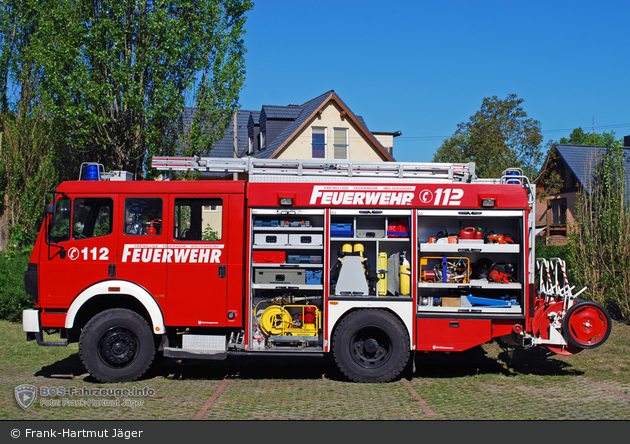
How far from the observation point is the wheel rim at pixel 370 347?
828 centimetres

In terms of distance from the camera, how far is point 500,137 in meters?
35.8

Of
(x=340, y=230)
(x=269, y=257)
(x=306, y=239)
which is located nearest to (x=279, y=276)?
(x=269, y=257)

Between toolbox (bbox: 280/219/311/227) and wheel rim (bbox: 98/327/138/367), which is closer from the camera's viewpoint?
wheel rim (bbox: 98/327/138/367)

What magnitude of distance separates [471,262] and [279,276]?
10.1 ft

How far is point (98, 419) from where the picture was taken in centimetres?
650

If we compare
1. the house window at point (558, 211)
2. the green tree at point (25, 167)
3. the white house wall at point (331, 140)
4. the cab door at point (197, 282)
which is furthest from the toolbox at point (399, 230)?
the house window at point (558, 211)

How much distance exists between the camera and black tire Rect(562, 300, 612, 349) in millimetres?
8211

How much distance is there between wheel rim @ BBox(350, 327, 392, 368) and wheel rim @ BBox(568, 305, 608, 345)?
2.80 meters

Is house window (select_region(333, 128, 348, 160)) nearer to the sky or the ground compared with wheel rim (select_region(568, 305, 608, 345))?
nearer to the sky

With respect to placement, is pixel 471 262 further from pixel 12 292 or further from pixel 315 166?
pixel 12 292

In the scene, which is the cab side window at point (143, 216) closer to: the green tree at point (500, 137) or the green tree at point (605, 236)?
the green tree at point (605, 236)

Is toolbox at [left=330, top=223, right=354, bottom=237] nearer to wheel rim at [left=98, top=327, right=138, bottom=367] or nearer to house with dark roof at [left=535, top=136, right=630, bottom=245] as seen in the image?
wheel rim at [left=98, top=327, right=138, bottom=367]

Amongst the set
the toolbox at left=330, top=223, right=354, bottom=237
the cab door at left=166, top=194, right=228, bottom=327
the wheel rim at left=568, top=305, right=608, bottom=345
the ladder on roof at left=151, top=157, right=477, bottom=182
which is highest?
the ladder on roof at left=151, top=157, right=477, bottom=182

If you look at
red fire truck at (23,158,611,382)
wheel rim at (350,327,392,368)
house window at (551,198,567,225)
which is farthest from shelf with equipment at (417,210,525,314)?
house window at (551,198,567,225)
